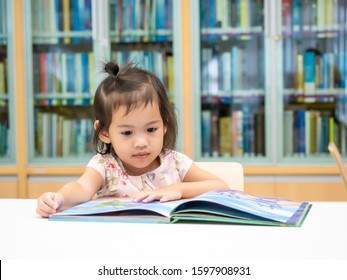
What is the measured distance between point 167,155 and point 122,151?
23cm

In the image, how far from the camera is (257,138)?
132 inches

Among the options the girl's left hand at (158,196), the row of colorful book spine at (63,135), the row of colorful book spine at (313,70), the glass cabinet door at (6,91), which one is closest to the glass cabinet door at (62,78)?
the row of colorful book spine at (63,135)

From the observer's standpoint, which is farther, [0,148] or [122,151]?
[0,148]

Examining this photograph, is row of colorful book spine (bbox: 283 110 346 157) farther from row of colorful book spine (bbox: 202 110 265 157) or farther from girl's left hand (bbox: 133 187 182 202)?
girl's left hand (bbox: 133 187 182 202)

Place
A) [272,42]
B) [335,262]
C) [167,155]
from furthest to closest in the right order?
[272,42], [167,155], [335,262]

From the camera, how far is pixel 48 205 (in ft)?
3.67

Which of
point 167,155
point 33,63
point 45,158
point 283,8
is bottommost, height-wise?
point 45,158

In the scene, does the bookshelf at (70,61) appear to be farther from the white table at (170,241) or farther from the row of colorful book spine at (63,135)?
the white table at (170,241)

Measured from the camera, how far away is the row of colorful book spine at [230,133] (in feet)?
11.0

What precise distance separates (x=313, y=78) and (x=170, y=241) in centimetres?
261

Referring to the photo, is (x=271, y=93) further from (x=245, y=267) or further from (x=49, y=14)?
(x=245, y=267)

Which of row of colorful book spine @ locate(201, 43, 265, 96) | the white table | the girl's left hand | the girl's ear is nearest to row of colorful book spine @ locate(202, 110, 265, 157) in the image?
row of colorful book spine @ locate(201, 43, 265, 96)

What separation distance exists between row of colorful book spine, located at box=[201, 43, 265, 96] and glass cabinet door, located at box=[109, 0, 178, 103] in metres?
0.24

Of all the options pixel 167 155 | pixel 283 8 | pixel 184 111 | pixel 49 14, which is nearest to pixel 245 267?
pixel 167 155
